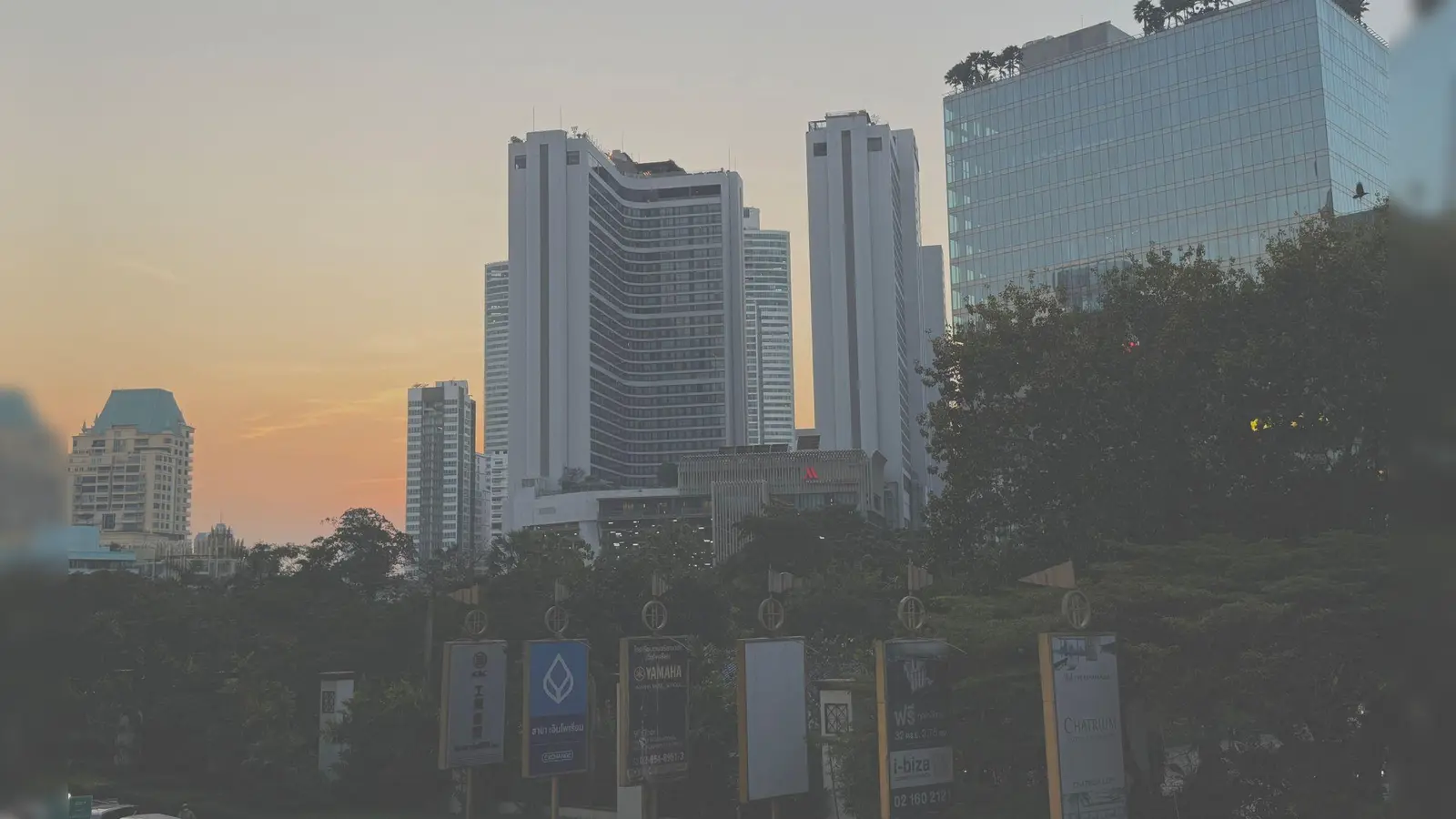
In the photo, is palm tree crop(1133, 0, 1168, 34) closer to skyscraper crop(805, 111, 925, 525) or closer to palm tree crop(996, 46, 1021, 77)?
palm tree crop(996, 46, 1021, 77)

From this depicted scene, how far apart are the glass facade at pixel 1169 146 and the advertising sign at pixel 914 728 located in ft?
262

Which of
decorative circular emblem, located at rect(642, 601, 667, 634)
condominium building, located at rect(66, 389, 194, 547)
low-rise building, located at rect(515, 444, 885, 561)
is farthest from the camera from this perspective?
low-rise building, located at rect(515, 444, 885, 561)

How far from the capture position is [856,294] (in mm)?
157125

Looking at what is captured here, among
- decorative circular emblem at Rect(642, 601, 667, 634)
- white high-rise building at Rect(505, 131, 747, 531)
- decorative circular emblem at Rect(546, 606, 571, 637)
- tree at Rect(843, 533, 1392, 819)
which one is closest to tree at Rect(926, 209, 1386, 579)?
tree at Rect(843, 533, 1392, 819)

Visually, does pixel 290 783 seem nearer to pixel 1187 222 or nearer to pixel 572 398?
pixel 1187 222

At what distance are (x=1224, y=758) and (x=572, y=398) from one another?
140179mm

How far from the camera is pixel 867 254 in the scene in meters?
158

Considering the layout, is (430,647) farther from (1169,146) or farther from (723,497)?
(723,497)

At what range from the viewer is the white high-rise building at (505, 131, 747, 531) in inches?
6235

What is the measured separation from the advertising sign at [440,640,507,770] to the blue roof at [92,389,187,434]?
11874mm

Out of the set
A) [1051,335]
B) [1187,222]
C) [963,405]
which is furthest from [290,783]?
[1187,222]

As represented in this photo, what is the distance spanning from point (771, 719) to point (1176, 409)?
1177 centimetres

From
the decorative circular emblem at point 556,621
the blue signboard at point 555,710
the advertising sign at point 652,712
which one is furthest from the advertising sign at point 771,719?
the decorative circular emblem at point 556,621

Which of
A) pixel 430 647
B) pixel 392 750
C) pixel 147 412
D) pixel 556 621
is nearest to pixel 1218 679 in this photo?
pixel 556 621
